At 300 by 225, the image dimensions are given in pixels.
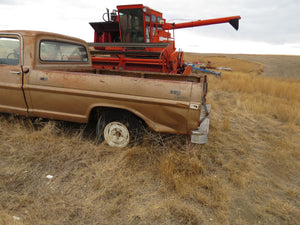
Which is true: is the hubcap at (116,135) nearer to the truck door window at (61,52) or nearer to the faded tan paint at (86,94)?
the faded tan paint at (86,94)

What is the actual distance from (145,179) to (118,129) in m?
0.98

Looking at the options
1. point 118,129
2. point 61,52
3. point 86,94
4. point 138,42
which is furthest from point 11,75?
point 138,42

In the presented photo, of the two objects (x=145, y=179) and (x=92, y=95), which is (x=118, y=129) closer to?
(x=92, y=95)

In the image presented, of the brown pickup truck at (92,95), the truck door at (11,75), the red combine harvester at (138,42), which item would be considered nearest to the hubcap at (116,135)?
the brown pickup truck at (92,95)

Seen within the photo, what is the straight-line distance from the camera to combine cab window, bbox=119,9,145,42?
8.91 m

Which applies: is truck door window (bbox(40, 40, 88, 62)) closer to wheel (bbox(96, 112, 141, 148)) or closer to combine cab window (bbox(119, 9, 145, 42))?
wheel (bbox(96, 112, 141, 148))

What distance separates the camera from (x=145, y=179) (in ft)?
8.98

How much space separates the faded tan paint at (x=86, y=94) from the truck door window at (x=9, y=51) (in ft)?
0.44

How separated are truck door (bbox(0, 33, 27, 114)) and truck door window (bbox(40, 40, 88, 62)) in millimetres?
364

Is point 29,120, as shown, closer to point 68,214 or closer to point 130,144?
point 130,144

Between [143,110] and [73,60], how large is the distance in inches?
91.5

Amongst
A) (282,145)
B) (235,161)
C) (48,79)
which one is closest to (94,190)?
(48,79)

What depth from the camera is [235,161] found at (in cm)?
341

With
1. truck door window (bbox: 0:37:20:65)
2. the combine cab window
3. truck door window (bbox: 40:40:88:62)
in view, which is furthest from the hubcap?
the combine cab window
